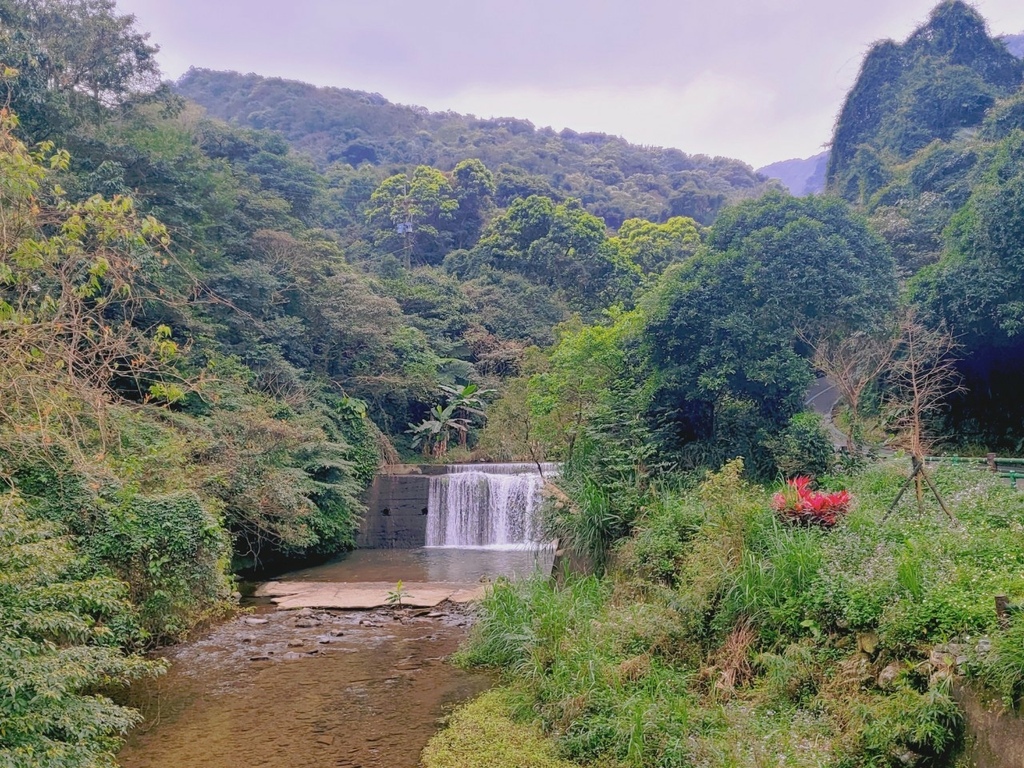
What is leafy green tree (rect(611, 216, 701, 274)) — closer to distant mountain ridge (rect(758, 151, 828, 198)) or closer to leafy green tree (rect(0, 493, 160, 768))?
leafy green tree (rect(0, 493, 160, 768))

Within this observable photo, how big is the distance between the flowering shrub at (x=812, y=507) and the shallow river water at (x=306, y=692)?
11.3 ft

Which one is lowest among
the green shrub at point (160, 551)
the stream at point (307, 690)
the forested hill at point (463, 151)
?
the stream at point (307, 690)

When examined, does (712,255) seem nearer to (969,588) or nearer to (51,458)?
(969,588)

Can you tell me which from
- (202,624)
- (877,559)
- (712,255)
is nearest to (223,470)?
(202,624)

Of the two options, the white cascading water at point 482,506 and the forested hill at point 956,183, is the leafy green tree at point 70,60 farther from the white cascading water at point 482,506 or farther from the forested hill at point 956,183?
the forested hill at point 956,183

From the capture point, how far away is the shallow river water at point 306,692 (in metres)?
5.62

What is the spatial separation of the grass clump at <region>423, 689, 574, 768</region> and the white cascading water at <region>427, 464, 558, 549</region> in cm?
1134

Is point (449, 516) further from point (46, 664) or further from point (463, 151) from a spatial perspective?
point (463, 151)

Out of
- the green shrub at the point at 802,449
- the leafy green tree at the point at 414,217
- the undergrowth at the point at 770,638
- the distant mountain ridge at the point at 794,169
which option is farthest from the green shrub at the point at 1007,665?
the distant mountain ridge at the point at 794,169

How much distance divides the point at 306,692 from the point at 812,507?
17.2 ft

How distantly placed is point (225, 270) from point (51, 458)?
465 inches

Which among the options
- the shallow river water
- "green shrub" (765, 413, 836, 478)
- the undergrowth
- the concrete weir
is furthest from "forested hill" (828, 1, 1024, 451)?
the shallow river water

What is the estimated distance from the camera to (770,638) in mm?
5426

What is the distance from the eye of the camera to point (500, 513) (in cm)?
1778
